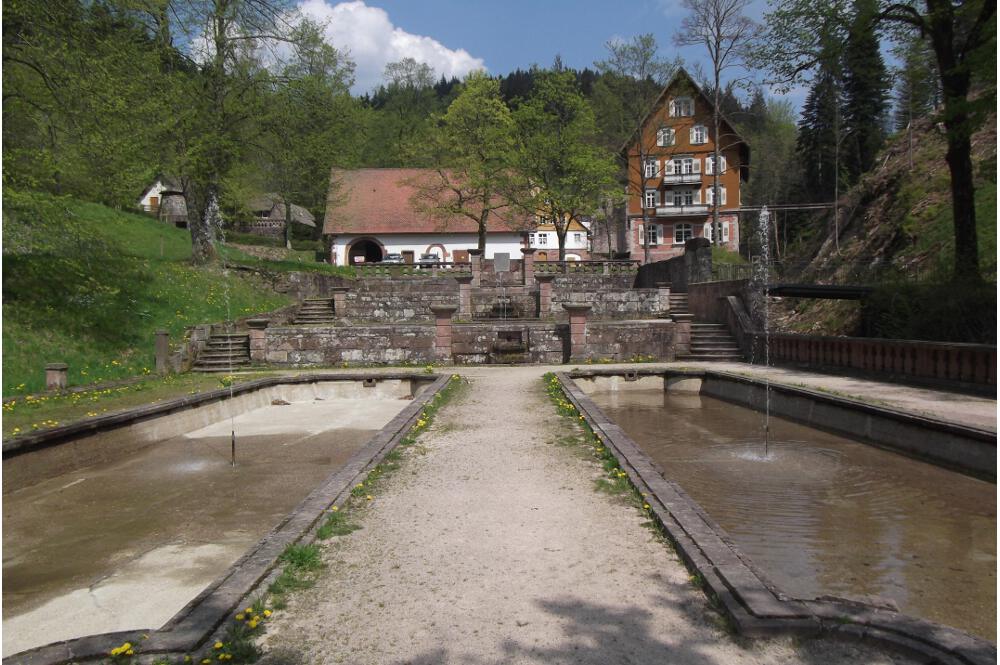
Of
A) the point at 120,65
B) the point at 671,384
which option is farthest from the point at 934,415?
the point at 120,65

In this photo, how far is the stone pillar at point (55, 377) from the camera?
46.6 ft

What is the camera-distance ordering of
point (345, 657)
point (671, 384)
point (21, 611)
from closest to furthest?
point (345, 657)
point (21, 611)
point (671, 384)

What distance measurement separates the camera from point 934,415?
31.8ft

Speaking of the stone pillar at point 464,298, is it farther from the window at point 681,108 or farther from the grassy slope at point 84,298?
the window at point 681,108

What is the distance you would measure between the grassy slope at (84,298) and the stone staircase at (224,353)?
1011mm

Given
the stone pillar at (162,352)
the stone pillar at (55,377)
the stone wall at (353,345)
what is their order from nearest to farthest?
the stone pillar at (55,377)
the stone pillar at (162,352)
the stone wall at (353,345)

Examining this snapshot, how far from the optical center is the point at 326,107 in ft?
91.6

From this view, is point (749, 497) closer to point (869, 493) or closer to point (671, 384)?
point (869, 493)

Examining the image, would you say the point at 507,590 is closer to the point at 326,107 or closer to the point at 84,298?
the point at 84,298

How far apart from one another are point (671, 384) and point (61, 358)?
15205 millimetres

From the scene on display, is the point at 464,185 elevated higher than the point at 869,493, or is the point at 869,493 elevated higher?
the point at 464,185

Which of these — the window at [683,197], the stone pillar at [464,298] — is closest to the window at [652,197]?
the window at [683,197]

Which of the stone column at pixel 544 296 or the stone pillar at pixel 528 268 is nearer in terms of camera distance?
the stone column at pixel 544 296

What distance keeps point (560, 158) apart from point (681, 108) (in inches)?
817
